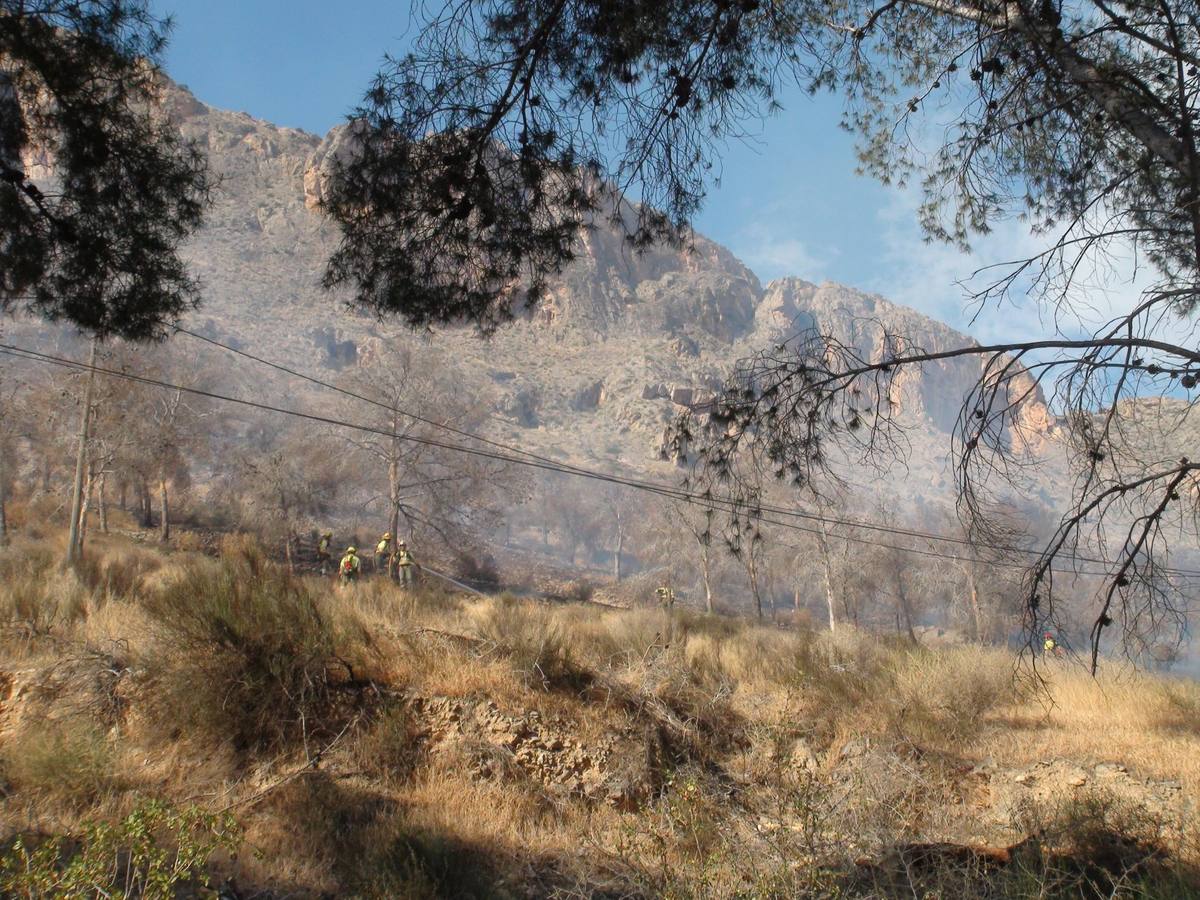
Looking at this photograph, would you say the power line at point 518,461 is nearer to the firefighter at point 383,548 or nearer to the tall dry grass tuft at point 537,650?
the tall dry grass tuft at point 537,650

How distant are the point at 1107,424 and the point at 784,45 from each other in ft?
10.2

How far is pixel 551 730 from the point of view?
26.2ft

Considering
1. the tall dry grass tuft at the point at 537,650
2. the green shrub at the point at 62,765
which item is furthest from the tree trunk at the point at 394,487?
the green shrub at the point at 62,765

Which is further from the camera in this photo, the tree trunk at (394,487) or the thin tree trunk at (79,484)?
the tree trunk at (394,487)

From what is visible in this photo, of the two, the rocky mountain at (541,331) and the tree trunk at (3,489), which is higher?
the rocky mountain at (541,331)

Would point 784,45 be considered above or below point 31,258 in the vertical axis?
above

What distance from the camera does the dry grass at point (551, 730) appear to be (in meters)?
5.01

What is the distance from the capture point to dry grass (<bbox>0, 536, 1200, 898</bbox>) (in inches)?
197

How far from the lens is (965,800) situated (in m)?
7.75

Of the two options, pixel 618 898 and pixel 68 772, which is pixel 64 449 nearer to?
pixel 68 772

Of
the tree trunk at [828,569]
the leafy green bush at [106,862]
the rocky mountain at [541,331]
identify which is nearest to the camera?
the leafy green bush at [106,862]

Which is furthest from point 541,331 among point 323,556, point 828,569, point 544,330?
point 323,556

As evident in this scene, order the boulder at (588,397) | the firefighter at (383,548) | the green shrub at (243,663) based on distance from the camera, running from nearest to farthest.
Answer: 1. the green shrub at (243,663)
2. the firefighter at (383,548)
3. the boulder at (588,397)

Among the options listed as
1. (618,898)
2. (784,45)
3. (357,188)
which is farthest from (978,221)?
(618,898)
